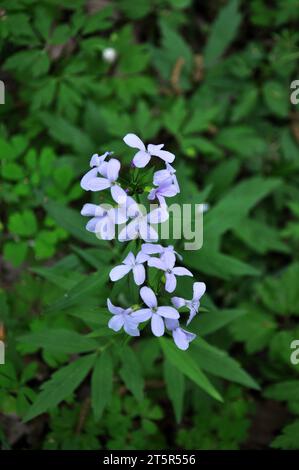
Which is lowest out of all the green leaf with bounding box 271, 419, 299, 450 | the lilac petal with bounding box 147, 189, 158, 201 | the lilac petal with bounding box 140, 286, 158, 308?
the green leaf with bounding box 271, 419, 299, 450

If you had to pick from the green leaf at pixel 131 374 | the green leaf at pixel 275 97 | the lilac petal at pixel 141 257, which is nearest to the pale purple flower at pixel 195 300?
the lilac petal at pixel 141 257

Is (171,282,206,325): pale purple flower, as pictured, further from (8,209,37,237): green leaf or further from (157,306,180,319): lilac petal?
(8,209,37,237): green leaf

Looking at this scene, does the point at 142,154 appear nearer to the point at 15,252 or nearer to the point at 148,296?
the point at 148,296

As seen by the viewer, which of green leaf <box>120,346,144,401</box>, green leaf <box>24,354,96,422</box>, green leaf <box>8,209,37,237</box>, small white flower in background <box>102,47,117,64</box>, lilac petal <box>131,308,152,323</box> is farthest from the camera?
small white flower in background <box>102,47,117,64</box>

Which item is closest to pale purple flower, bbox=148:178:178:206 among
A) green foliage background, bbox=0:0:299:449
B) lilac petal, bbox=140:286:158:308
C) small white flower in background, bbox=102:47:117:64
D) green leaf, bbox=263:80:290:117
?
lilac petal, bbox=140:286:158:308

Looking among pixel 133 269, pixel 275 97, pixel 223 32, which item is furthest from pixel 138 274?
pixel 223 32

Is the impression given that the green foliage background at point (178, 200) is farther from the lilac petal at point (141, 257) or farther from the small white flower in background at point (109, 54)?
the lilac petal at point (141, 257)

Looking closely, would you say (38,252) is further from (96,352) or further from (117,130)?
(117,130)
